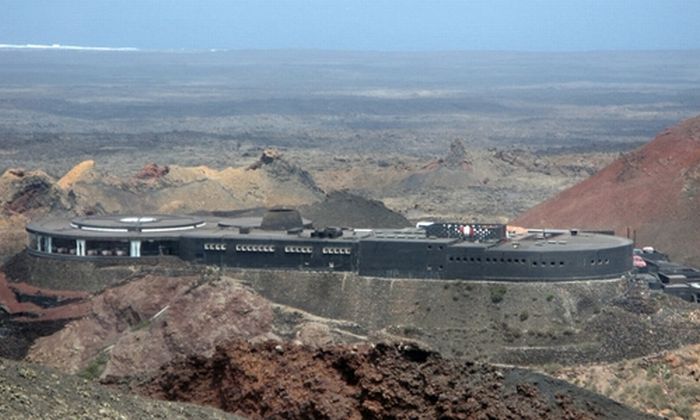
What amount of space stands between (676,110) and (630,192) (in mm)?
121484

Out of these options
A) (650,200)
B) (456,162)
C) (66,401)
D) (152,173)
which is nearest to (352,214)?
(650,200)

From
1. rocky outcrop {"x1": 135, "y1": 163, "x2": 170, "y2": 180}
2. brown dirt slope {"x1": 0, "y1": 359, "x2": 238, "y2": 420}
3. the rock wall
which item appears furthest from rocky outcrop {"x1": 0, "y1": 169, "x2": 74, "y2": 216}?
brown dirt slope {"x1": 0, "y1": 359, "x2": 238, "y2": 420}

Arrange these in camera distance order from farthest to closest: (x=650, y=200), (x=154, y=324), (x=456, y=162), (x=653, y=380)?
1. (x=456, y=162)
2. (x=650, y=200)
3. (x=154, y=324)
4. (x=653, y=380)

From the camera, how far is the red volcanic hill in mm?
70625

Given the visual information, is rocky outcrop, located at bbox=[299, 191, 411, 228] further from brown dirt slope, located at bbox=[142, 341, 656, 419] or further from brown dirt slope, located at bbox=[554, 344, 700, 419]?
brown dirt slope, located at bbox=[142, 341, 656, 419]

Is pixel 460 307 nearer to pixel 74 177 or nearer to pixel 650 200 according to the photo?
pixel 650 200

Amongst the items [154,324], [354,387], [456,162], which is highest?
[354,387]

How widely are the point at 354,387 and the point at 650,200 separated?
4409cm

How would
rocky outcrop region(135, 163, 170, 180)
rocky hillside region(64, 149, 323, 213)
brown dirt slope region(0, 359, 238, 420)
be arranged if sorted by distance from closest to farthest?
brown dirt slope region(0, 359, 238, 420) < rocky hillside region(64, 149, 323, 213) < rocky outcrop region(135, 163, 170, 180)

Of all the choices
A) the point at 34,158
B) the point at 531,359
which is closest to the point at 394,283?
the point at 531,359

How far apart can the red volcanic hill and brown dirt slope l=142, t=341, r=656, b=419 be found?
117 ft

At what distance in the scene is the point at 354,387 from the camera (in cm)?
3159

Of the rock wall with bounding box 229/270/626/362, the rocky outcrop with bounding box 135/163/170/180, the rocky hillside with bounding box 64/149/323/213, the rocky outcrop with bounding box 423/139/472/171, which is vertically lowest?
the rocky outcrop with bounding box 423/139/472/171

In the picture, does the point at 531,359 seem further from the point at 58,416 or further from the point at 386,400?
the point at 58,416
